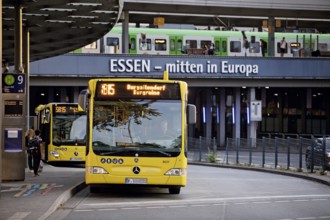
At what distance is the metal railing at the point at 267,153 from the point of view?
1118 inches

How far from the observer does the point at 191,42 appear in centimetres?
5472

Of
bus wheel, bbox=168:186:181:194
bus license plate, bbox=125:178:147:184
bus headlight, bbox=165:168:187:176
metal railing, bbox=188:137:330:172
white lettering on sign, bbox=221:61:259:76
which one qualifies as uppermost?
white lettering on sign, bbox=221:61:259:76

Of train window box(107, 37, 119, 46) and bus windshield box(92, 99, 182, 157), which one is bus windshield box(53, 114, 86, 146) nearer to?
bus windshield box(92, 99, 182, 157)

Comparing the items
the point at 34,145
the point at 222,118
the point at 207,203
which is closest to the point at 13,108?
the point at 34,145

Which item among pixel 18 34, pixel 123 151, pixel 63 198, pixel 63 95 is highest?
pixel 18 34

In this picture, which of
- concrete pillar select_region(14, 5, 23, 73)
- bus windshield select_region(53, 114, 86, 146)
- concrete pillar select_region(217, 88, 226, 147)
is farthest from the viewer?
concrete pillar select_region(217, 88, 226, 147)

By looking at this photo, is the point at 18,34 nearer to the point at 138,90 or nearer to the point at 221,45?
the point at 138,90

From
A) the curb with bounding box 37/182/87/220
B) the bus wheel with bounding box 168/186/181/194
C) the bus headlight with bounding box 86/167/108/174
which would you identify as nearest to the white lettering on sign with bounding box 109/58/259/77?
the curb with bounding box 37/182/87/220

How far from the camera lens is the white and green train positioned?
52.5 metres

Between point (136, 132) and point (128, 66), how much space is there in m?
30.4

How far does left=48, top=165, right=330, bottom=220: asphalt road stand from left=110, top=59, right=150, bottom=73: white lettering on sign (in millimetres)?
25201

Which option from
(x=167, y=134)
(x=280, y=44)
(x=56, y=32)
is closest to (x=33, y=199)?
(x=167, y=134)

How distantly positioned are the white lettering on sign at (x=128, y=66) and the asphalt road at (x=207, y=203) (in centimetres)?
2520

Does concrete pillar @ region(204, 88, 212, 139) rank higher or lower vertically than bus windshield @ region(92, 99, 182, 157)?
lower
